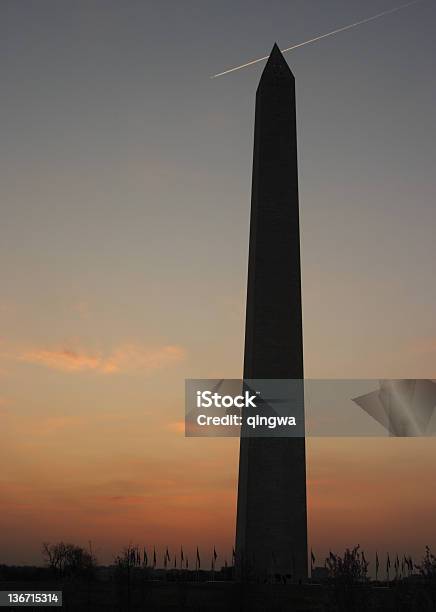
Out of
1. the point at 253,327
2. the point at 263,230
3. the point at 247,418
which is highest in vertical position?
the point at 263,230

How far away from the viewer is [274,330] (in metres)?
41.3

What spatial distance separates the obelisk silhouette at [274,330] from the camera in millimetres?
39781

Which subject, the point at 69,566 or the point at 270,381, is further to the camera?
the point at 69,566

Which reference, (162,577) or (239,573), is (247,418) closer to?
(239,573)

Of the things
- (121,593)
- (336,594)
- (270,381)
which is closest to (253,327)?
(270,381)

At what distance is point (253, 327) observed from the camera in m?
41.2

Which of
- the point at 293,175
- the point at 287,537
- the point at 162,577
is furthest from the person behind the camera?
the point at 162,577

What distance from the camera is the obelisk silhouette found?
131 ft

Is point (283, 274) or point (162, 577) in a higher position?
point (283, 274)

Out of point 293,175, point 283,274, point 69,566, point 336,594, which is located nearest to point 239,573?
point 336,594

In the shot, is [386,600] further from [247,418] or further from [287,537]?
[247,418]

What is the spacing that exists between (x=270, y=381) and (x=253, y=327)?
2.47m

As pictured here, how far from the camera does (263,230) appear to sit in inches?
1672

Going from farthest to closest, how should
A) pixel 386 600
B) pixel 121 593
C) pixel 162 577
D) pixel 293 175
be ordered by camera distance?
pixel 162 577 < pixel 293 175 < pixel 121 593 < pixel 386 600
